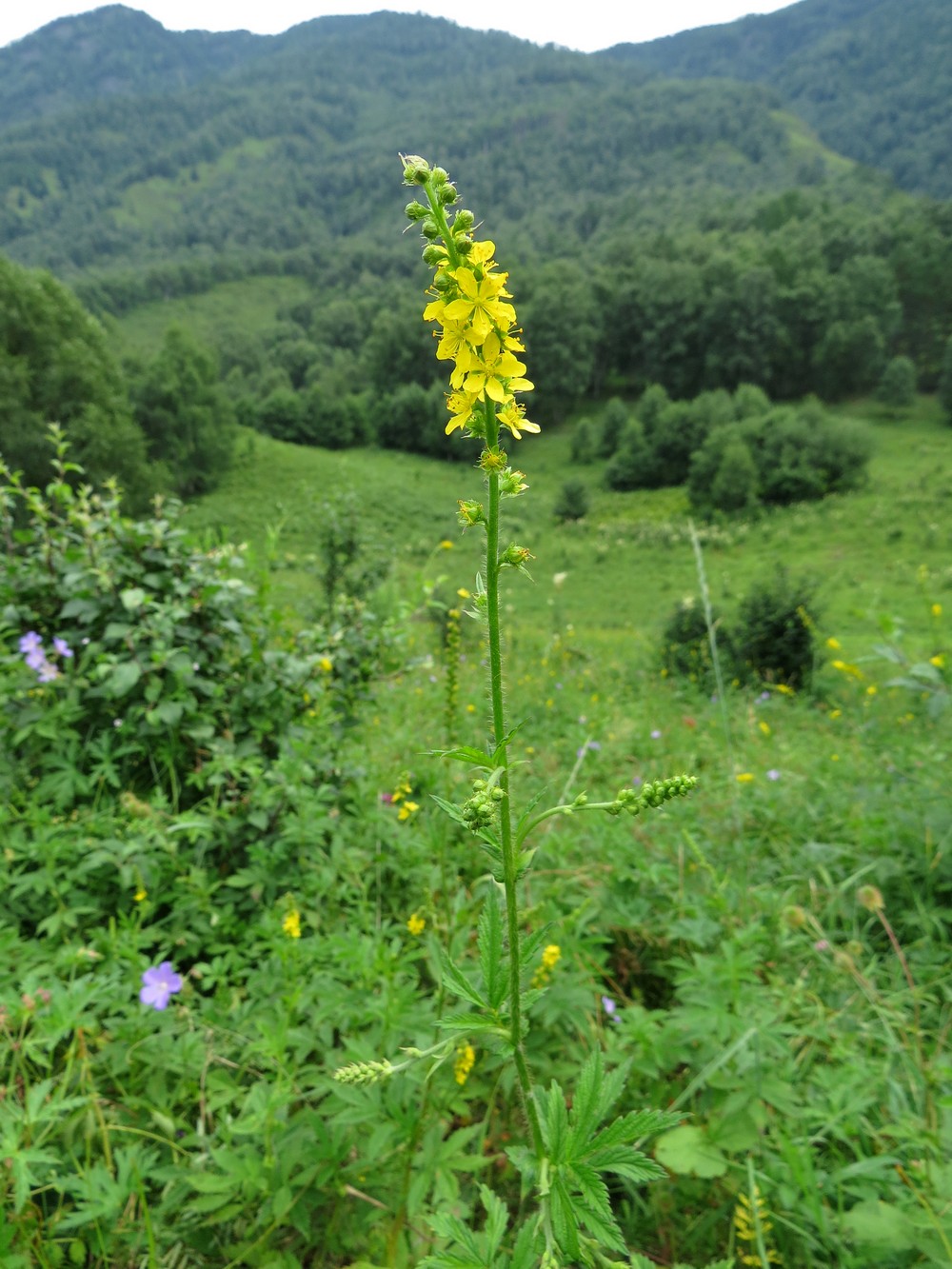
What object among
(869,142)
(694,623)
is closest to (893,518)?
(694,623)

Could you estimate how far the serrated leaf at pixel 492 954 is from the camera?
1203mm

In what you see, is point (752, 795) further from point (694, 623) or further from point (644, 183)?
point (644, 183)

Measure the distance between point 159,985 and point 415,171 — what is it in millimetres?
2169

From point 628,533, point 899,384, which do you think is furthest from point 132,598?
point 899,384

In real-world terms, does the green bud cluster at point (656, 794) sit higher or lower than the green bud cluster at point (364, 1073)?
higher

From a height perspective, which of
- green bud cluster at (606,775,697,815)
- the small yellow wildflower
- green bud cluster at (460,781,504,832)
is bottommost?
the small yellow wildflower

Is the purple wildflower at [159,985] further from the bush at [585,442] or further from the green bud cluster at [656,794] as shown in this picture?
the bush at [585,442]

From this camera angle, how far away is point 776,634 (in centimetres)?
1315

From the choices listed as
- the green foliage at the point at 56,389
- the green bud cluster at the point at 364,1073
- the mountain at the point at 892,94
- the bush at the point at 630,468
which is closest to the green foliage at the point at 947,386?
the bush at the point at 630,468

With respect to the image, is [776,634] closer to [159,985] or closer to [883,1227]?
[883,1227]

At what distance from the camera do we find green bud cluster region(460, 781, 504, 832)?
957 mm

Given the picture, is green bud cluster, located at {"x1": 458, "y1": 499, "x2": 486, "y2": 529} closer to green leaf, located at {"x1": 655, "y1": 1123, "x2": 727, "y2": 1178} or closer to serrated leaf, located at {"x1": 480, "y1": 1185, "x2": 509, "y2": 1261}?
serrated leaf, located at {"x1": 480, "y1": 1185, "x2": 509, "y2": 1261}

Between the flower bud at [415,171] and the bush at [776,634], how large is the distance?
12163 millimetres

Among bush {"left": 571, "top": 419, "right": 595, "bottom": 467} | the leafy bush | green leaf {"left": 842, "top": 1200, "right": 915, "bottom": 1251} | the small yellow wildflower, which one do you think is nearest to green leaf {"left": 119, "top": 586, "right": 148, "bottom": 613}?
the leafy bush
